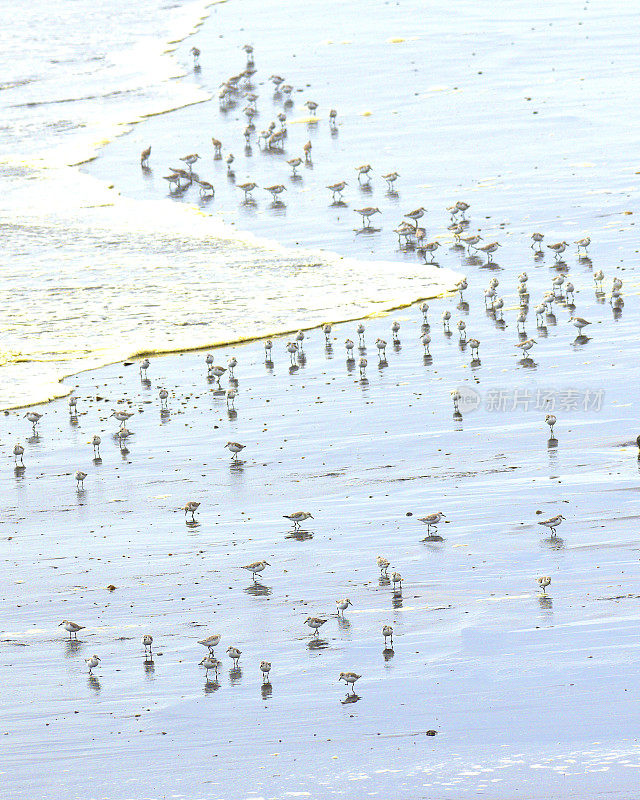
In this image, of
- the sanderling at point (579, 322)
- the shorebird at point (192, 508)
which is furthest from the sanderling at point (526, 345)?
the shorebird at point (192, 508)

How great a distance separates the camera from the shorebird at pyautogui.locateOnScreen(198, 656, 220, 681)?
629 inches

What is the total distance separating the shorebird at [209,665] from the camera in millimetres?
15969

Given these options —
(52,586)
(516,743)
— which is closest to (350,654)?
(516,743)

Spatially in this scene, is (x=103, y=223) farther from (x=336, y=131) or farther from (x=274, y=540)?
(x=274, y=540)

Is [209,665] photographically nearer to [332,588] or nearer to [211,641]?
[211,641]

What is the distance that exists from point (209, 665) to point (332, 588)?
266 cm

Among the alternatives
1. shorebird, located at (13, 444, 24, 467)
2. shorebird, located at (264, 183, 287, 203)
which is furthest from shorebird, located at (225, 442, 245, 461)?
shorebird, located at (264, 183, 287, 203)

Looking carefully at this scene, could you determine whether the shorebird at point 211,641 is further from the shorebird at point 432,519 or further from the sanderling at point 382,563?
the shorebird at point 432,519

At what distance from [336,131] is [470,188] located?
32.4 feet

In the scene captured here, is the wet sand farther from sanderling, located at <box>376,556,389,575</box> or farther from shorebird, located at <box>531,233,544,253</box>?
shorebird, located at <box>531,233,544,253</box>

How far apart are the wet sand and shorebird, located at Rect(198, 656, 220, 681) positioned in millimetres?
104

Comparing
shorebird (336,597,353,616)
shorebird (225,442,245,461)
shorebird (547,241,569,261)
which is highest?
shorebird (547,241,569,261)

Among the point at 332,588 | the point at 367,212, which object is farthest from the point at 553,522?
the point at 367,212

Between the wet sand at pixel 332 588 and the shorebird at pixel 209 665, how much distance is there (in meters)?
0.10
